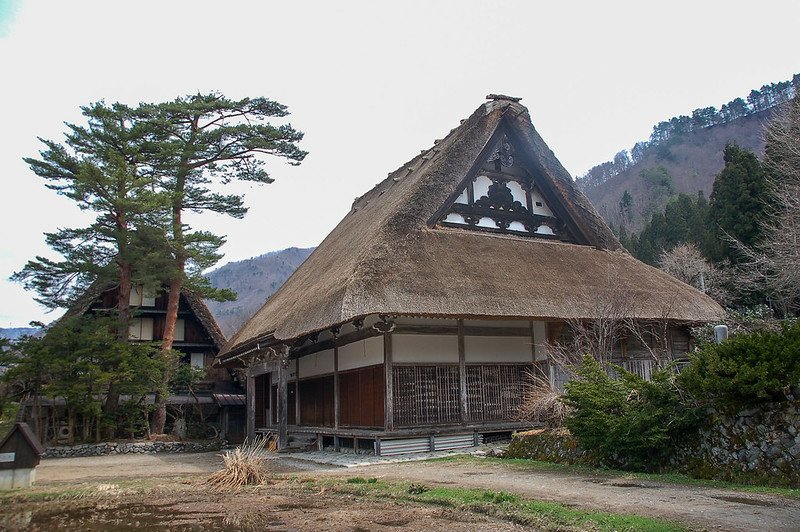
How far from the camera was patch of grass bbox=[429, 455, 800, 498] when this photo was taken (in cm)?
649

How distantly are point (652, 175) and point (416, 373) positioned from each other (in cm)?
5919

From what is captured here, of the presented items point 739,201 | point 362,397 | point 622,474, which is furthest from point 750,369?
point 739,201

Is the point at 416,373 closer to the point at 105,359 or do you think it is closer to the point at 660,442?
the point at 660,442

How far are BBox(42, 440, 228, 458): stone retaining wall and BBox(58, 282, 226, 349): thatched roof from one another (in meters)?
4.63

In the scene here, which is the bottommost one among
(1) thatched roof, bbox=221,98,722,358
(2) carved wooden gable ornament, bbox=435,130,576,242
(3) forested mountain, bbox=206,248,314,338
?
(1) thatched roof, bbox=221,98,722,358

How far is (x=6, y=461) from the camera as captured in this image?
9672mm

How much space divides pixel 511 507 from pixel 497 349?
804 cm

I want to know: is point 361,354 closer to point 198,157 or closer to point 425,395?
point 425,395

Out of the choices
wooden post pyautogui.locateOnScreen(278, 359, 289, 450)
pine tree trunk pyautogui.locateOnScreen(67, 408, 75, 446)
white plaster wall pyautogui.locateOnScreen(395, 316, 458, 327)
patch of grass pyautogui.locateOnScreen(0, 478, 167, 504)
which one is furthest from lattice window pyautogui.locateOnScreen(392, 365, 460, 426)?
pine tree trunk pyautogui.locateOnScreen(67, 408, 75, 446)

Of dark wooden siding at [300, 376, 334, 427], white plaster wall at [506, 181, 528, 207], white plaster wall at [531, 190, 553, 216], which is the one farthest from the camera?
white plaster wall at [531, 190, 553, 216]

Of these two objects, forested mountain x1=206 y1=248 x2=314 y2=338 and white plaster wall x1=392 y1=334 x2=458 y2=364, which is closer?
white plaster wall x1=392 y1=334 x2=458 y2=364

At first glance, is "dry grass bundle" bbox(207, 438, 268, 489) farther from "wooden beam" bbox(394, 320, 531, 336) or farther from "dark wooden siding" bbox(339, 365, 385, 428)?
"wooden beam" bbox(394, 320, 531, 336)

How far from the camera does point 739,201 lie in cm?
2623

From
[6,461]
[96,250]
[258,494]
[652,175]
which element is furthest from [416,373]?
[652,175]
